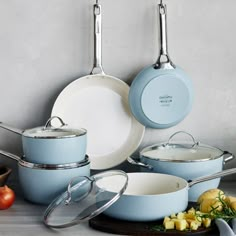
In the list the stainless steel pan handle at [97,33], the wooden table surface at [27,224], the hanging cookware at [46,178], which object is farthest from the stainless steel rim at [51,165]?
the stainless steel pan handle at [97,33]

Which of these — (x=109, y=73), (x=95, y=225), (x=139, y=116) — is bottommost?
(x=95, y=225)

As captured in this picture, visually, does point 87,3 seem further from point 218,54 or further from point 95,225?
point 95,225

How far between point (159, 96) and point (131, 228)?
0.49 metres

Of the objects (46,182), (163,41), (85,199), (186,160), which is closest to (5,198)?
(46,182)

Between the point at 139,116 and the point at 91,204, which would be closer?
the point at 91,204

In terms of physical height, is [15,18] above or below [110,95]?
above

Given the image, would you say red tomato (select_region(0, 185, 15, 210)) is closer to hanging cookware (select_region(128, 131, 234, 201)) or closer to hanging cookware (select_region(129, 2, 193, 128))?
hanging cookware (select_region(128, 131, 234, 201))

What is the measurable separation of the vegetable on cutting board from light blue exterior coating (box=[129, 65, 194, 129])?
332mm

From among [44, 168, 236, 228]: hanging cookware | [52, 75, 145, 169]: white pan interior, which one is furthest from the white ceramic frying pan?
[44, 168, 236, 228]: hanging cookware

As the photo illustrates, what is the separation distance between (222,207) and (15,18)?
806 mm

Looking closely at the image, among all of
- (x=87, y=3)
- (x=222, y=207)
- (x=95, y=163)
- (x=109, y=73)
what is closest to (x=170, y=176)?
(x=222, y=207)

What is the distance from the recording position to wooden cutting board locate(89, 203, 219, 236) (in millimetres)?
1235

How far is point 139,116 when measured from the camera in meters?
1.62

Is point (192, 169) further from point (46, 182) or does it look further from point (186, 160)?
point (46, 182)
